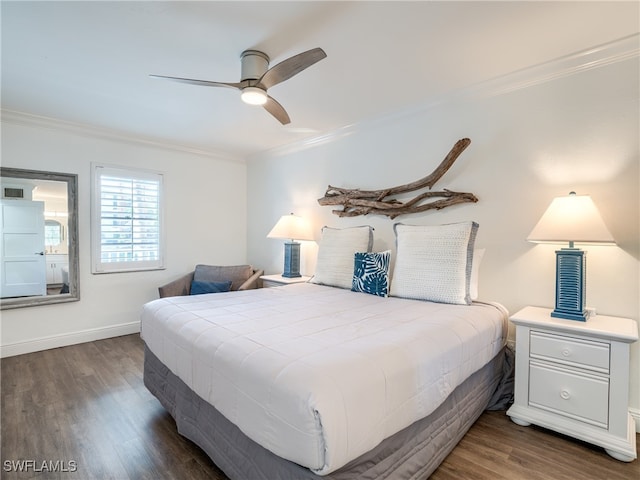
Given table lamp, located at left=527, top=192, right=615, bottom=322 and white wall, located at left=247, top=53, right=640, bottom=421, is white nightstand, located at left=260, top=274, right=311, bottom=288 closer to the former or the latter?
white wall, located at left=247, top=53, right=640, bottom=421

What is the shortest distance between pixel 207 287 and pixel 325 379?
10.8 ft

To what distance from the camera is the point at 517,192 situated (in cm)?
246

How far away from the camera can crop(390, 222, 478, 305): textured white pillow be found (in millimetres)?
2311

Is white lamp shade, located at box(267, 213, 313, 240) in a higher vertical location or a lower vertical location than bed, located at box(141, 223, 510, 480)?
higher

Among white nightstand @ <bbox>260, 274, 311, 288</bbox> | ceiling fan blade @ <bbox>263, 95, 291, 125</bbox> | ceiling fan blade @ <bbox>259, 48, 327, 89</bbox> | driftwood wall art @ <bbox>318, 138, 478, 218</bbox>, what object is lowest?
white nightstand @ <bbox>260, 274, 311, 288</bbox>

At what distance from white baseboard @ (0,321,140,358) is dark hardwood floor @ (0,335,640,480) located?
2.88 feet

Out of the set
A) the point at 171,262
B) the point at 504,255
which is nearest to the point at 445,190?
the point at 504,255

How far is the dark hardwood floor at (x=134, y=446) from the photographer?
1.65 m

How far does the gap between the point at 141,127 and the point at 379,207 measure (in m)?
2.84

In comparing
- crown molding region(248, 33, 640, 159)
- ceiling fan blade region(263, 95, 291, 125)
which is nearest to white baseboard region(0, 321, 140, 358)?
ceiling fan blade region(263, 95, 291, 125)

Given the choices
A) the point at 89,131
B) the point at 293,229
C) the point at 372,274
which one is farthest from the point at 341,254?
the point at 89,131

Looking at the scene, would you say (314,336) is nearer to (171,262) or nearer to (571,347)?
(571,347)

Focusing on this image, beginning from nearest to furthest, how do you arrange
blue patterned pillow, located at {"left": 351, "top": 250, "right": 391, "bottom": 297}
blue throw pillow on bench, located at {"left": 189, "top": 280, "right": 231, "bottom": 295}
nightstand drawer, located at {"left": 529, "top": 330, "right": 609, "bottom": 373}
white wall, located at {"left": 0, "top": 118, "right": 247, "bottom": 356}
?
nightstand drawer, located at {"left": 529, "top": 330, "right": 609, "bottom": 373}
blue patterned pillow, located at {"left": 351, "top": 250, "right": 391, "bottom": 297}
white wall, located at {"left": 0, "top": 118, "right": 247, "bottom": 356}
blue throw pillow on bench, located at {"left": 189, "top": 280, "right": 231, "bottom": 295}

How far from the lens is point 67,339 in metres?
3.57
